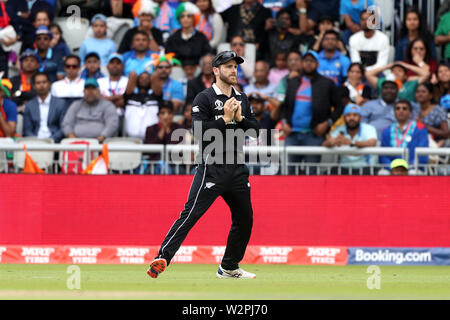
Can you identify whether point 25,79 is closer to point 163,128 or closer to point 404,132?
point 163,128

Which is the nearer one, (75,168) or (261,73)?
→ (75,168)

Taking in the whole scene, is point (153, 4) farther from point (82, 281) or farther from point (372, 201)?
point (82, 281)

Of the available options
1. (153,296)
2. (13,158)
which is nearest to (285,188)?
(13,158)

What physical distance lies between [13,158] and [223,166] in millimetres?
5434

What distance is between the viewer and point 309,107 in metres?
15.6

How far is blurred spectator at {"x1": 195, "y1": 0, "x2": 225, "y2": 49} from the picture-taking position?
17.9 metres

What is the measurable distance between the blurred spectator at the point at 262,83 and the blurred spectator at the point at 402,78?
1.86 m

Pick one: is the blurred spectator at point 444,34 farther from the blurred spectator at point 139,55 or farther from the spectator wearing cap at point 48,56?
the spectator wearing cap at point 48,56

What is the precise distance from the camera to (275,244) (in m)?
13.6

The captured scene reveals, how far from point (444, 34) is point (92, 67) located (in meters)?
6.90

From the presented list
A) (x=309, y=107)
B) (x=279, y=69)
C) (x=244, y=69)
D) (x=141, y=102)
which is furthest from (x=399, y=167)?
(x=141, y=102)

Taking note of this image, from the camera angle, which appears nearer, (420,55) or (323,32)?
(420,55)

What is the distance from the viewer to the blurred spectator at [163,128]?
15172 millimetres

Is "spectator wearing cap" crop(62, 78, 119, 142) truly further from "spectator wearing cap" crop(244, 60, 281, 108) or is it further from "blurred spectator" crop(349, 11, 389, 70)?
"blurred spectator" crop(349, 11, 389, 70)
